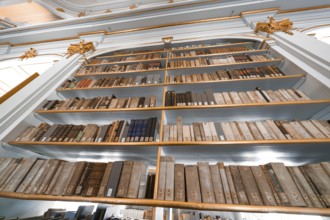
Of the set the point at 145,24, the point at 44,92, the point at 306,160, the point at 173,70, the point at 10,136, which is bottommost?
the point at 306,160

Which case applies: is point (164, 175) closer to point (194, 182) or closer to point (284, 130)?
point (194, 182)

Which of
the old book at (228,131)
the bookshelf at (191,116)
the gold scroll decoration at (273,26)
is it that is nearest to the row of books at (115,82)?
the bookshelf at (191,116)

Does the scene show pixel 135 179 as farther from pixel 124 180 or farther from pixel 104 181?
pixel 104 181

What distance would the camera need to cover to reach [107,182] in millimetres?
1038

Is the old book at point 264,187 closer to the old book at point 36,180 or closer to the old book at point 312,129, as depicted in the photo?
the old book at point 312,129

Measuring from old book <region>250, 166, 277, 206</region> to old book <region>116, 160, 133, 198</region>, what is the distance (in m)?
0.86

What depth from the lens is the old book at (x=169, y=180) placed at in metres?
0.92

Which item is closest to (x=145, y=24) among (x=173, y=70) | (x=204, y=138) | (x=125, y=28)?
(x=125, y=28)

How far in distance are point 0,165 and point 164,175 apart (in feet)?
4.44

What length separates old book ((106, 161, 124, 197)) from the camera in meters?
0.98

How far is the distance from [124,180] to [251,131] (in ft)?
3.46

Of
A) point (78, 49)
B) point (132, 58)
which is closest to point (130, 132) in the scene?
point (132, 58)

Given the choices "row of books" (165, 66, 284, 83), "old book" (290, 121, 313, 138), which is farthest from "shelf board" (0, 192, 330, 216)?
"row of books" (165, 66, 284, 83)

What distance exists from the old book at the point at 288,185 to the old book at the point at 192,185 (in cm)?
50
